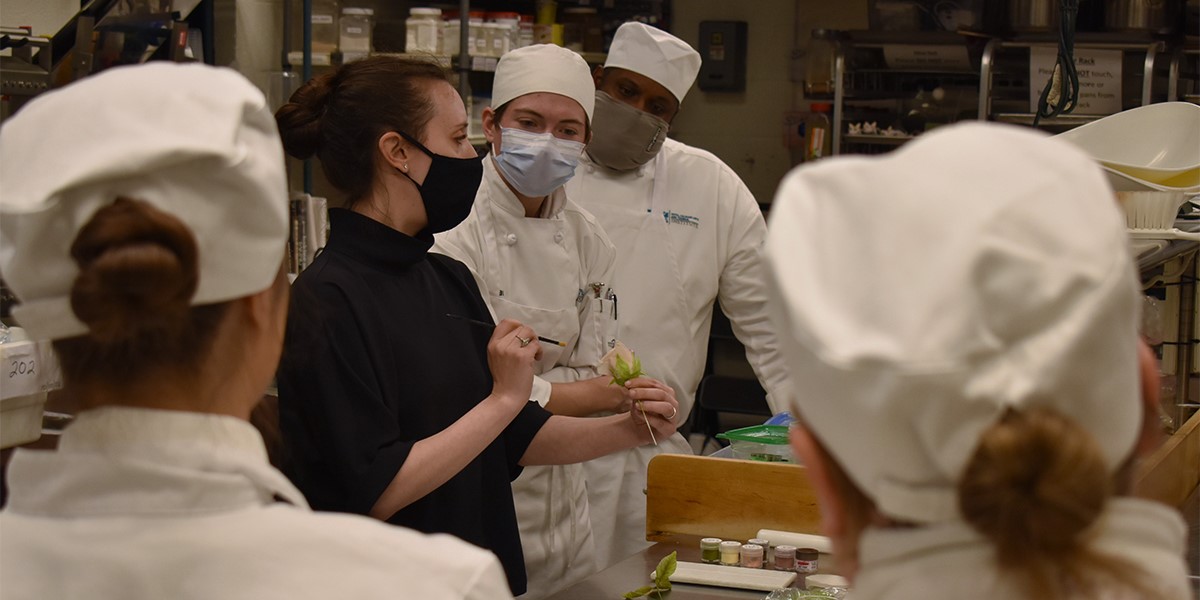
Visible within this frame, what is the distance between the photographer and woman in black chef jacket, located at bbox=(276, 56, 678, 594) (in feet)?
6.32

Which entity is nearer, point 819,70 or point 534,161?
point 534,161

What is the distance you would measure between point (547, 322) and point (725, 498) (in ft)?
2.68

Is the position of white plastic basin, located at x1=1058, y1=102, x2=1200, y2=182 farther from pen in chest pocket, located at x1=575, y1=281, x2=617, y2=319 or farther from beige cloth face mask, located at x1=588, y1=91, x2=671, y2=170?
beige cloth face mask, located at x1=588, y1=91, x2=671, y2=170

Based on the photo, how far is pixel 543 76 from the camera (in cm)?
308

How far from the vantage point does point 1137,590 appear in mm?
776

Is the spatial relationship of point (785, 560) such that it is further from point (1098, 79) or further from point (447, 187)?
point (1098, 79)

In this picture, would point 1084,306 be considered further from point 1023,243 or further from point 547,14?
point 547,14

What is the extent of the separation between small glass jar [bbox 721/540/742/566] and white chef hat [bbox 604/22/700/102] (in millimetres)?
1720

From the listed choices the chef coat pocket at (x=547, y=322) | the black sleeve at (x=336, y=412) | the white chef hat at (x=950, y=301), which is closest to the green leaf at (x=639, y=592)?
the black sleeve at (x=336, y=412)

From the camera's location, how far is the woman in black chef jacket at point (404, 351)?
6.32ft

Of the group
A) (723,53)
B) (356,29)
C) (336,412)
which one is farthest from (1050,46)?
(336,412)

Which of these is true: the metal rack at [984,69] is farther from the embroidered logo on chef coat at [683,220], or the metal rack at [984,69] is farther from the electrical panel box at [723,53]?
the embroidered logo on chef coat at [683,220]

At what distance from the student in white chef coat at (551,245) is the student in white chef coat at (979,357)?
2014mm

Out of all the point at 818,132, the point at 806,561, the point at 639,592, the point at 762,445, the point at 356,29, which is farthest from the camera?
the point at 818,132
